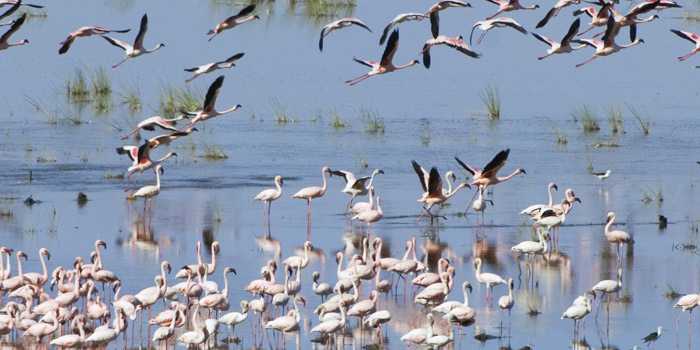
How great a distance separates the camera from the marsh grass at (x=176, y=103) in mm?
30250

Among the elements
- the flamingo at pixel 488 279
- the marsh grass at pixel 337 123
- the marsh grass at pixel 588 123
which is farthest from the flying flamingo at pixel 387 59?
the marsh grass at pixel 588 123

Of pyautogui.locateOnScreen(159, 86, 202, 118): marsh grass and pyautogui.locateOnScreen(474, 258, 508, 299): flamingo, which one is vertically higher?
pyautogui.locateOnScreen(159, 86, 202, 118): marsh grass

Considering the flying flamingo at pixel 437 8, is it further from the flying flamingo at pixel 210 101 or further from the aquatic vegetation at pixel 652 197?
the aquatic vegetation at pixel 652 197

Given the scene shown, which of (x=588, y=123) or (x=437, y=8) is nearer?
(x=437, y=8)

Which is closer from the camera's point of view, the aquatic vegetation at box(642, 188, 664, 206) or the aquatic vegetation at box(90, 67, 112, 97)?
the aquatic vegetation at box(642, 188, 664, 206)

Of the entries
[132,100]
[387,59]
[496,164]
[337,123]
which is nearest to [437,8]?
[387,59]

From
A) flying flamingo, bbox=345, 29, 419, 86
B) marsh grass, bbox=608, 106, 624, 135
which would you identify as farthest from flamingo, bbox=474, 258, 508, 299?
marsh grass, bbox=608, 106, 624, 135

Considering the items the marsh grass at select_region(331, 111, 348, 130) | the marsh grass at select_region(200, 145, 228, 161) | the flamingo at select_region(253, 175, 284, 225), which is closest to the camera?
the flamingo at select_region(253, 175, 284, 225)

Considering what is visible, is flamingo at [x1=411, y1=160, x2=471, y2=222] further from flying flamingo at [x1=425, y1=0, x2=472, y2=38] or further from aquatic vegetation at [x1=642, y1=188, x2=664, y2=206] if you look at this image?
aquatic vegetation at [x1=642, y1=188, x2=664, y2=206]

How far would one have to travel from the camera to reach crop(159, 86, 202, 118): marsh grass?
1191 inches

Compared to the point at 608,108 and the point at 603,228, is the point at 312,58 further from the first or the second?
the point at 603,228

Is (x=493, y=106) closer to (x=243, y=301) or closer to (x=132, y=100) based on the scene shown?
(x=132, y=100)

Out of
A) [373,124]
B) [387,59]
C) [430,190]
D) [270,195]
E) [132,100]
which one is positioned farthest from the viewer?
[132,100]

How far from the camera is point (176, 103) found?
3095 cm
